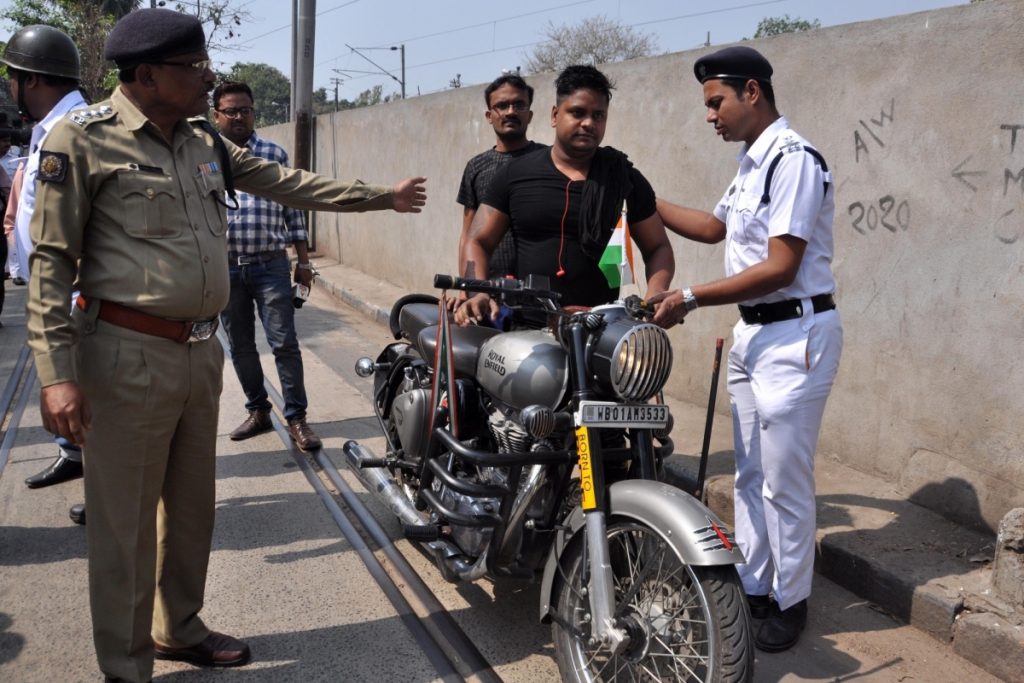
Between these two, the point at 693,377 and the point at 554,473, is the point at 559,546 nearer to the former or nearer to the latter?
the point at 554,473

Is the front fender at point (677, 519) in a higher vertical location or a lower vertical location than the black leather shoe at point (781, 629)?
higher

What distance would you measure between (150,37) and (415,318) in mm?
1810

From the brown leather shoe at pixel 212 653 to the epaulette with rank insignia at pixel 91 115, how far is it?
1.73 meters

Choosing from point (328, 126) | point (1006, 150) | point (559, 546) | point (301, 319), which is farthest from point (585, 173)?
point (328, 126)

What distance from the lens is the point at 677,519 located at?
2.32 m

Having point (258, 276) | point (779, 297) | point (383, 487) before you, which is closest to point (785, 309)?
point (779, 297)

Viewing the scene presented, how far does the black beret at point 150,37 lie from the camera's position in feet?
8.23

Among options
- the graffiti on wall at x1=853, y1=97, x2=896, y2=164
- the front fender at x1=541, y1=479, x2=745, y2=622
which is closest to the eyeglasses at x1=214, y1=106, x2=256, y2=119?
the graffiti on wall at x1=853, y1=97, x2=896, y2=164

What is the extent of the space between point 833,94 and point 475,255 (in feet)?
7.65

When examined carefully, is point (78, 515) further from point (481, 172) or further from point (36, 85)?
point (481, 172)

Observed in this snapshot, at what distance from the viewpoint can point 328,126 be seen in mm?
13539

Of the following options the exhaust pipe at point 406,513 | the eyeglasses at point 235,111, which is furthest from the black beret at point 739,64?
the eyeglasses at point 235,111

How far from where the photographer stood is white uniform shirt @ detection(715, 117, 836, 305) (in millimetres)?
2857

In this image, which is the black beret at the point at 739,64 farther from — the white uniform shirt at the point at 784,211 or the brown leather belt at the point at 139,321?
the brown leather belt at the point at 139,321
